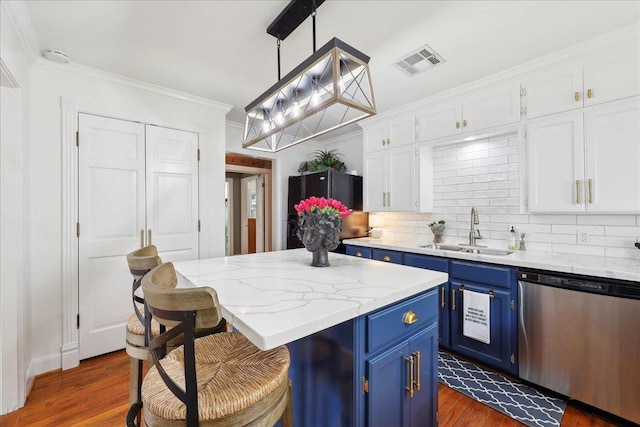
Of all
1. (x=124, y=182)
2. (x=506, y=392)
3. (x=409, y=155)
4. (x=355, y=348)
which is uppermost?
(x=409, y=155)

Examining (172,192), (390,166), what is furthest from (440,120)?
(172,192)

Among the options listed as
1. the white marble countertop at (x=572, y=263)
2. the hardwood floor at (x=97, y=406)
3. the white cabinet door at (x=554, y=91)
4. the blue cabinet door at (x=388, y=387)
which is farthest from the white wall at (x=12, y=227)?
the white cabinet door at (x=554, y=91)

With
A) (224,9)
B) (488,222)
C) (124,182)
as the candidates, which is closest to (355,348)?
(224,9)

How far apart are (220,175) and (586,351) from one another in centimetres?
351

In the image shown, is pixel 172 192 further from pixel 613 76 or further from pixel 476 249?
pixel 613 76

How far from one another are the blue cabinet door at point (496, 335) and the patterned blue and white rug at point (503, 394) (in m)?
0.11

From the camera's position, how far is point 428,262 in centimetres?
268

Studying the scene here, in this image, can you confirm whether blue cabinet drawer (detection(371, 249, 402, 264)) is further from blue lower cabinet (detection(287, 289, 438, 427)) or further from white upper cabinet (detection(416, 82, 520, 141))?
blue lower cabinet (detection(287, 289, 438, 427))

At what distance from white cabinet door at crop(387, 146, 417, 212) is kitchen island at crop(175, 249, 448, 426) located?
1834mm

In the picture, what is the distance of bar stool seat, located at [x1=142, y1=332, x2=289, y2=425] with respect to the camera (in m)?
0.84

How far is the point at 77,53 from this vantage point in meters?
2.24

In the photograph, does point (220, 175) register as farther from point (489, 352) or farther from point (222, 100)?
point (489, 352)

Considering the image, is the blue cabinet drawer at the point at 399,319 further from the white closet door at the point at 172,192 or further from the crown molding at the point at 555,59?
the white closet door at the point at 172,192

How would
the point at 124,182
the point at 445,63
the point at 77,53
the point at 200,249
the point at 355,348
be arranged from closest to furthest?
the point at 355,348 < the point at 77,53 < the point at 445,63 < the point at 124,182 < the point at 200,249
